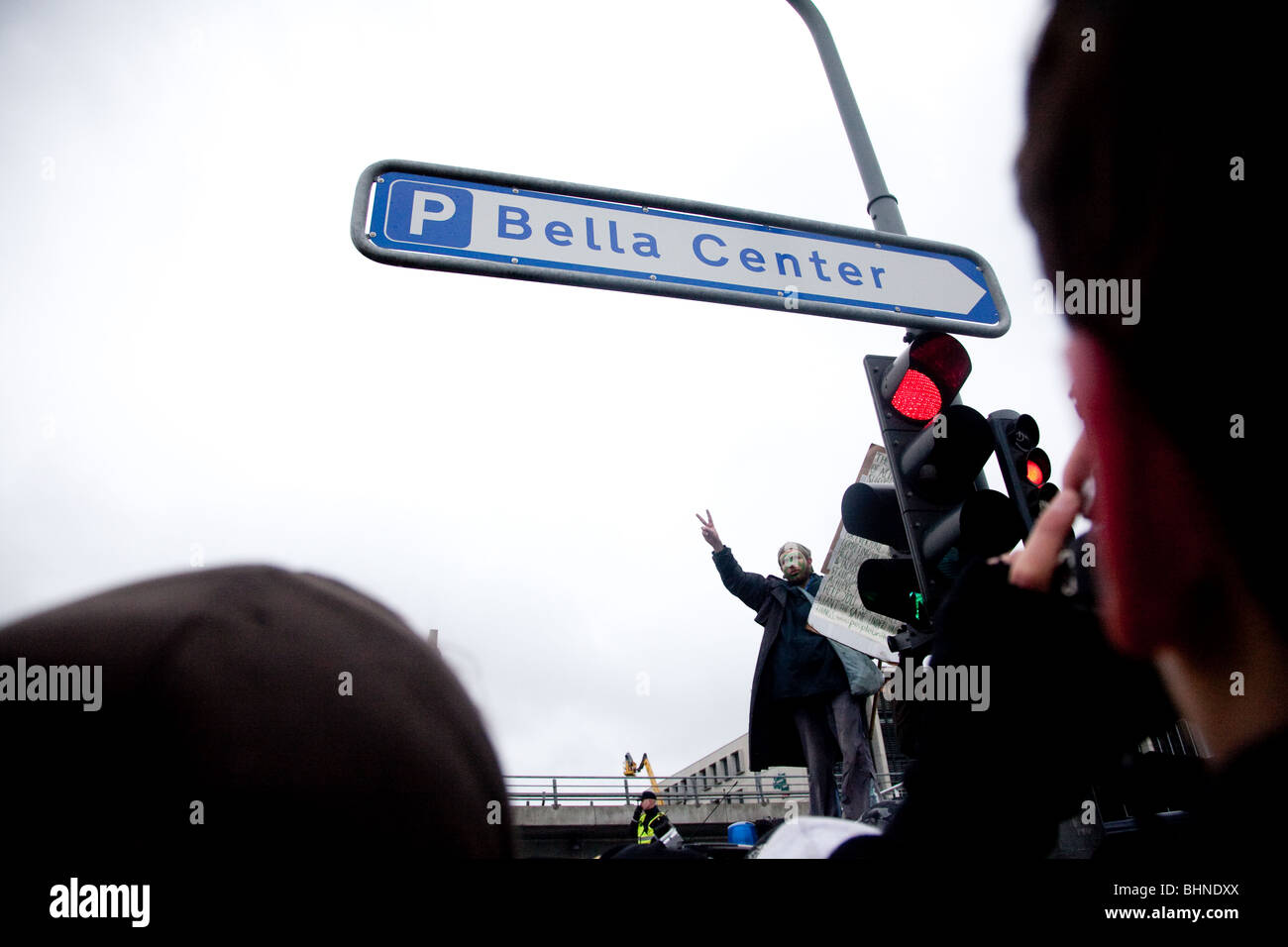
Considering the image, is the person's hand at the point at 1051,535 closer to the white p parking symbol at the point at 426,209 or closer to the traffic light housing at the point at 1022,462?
the traffic light housing at the point at 1022,462

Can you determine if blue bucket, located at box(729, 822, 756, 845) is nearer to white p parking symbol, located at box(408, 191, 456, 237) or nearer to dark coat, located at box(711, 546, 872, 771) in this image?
dark coat, located at box(711, 546, 872, 771)

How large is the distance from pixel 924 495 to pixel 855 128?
2095mm

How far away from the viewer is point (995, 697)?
777 millimetres

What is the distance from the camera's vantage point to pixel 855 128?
3.36m

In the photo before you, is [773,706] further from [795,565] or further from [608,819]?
[608,819]

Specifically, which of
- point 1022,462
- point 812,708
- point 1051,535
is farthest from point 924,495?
point 812,708

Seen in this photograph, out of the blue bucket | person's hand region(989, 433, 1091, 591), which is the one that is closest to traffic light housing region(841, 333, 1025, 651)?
the blue bucket

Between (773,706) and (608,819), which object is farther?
(608,819)

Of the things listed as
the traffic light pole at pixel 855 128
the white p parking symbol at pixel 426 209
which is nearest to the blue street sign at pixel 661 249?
the white p parking symbol at pixel 426 209

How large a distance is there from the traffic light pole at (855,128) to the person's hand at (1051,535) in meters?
2.64

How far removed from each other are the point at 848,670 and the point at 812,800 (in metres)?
0.84

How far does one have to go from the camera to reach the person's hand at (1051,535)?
0.78 meters

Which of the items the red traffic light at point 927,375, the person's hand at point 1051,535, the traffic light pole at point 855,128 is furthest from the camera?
the traffic light pole at point 855,128
